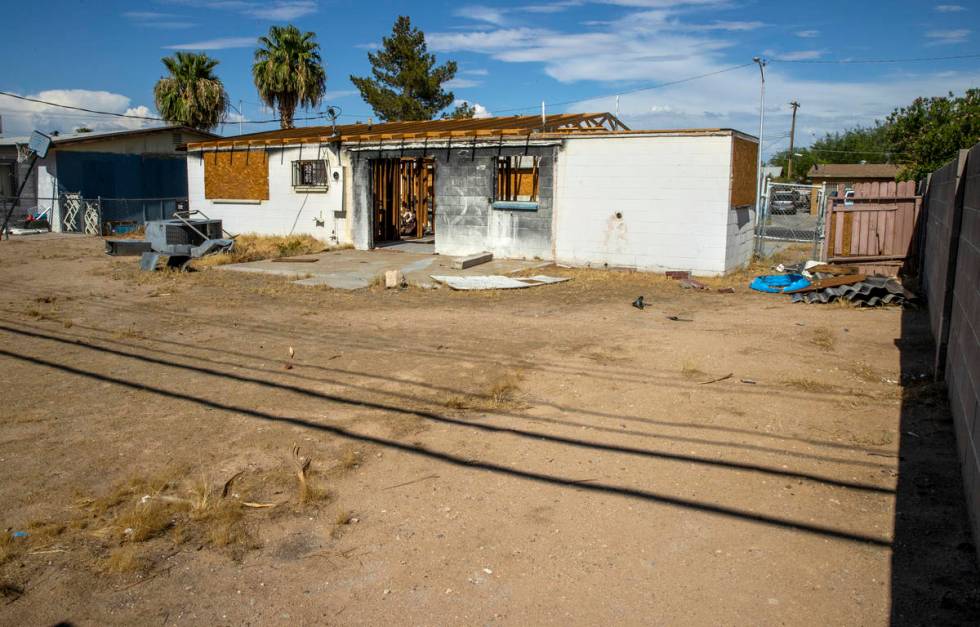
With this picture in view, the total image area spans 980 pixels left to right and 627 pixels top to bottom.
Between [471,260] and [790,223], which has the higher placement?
[790,223]

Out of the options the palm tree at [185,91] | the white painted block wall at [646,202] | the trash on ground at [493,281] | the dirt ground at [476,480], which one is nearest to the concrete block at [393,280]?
the trash on ground at [493,281]

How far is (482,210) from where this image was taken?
18.1 meters

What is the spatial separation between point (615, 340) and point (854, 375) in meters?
2.81

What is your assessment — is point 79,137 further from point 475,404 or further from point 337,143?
point 475,404

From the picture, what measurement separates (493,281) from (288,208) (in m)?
9.61

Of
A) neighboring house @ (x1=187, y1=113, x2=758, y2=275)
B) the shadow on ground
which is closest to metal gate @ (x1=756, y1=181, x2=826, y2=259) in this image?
neighboring house @ (x1=187, y1=113, x2=758, y2=275)

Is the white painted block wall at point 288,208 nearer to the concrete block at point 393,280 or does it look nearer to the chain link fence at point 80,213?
the chain link fence at point 80,213

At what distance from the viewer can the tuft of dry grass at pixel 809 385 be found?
23.0ft

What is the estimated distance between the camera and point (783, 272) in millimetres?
16172

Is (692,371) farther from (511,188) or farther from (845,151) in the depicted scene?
(845,151)

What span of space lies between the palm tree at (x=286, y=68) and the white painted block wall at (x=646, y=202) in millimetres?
21476

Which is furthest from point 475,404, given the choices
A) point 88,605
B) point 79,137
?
point 79,137

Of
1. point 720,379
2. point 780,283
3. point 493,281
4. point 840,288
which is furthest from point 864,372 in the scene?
point 493,281

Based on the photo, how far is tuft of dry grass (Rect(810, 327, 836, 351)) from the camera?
29.2ft
